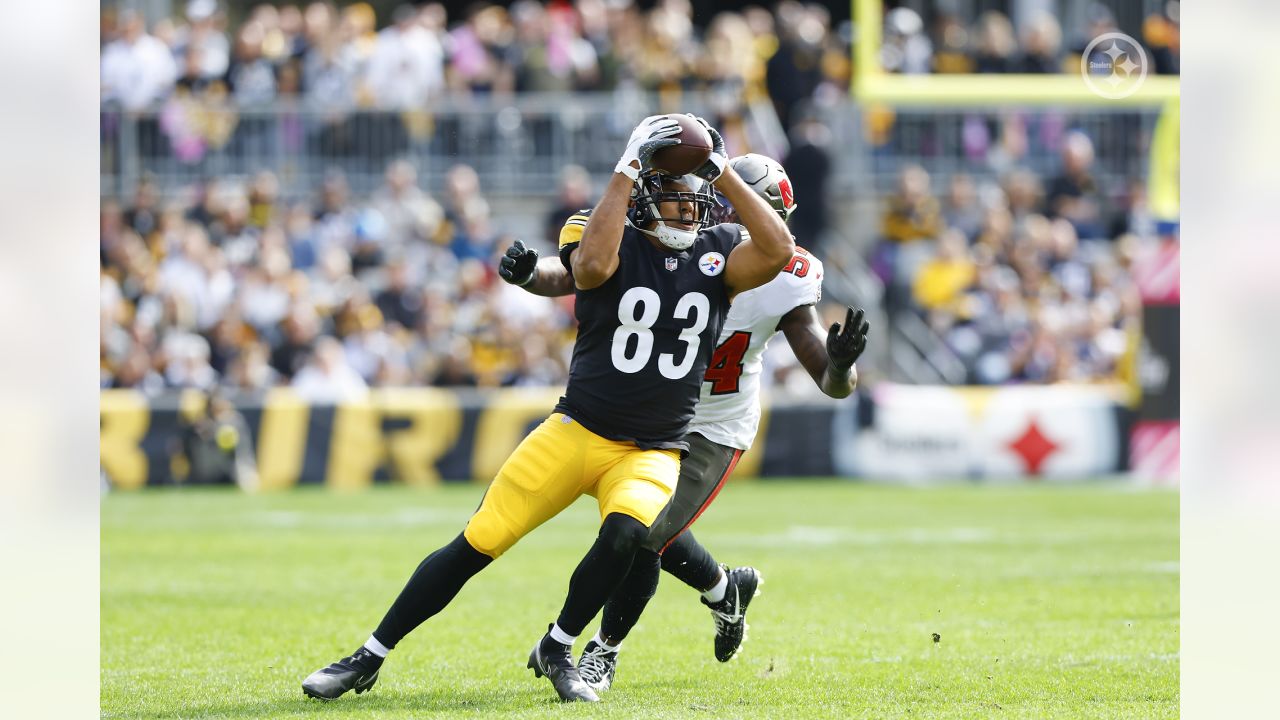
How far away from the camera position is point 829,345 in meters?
5.06

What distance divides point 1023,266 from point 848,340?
12.0m

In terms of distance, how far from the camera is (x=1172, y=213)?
1485 centimetres

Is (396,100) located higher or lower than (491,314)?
higher

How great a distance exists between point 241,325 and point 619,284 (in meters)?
10.5

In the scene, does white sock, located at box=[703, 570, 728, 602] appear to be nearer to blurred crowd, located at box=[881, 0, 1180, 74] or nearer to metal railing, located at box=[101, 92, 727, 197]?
blurred crowd, located at box=[881, 0, 1180, 74]

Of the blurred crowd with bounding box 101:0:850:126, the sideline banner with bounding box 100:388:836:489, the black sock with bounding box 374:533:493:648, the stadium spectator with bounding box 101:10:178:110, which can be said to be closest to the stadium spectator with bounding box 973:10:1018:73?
the blurred crowd with bounding box 101:0:850:126

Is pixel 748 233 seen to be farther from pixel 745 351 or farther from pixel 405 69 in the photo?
pixel 405 69

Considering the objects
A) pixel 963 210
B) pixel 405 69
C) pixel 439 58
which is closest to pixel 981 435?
pixel 963 210

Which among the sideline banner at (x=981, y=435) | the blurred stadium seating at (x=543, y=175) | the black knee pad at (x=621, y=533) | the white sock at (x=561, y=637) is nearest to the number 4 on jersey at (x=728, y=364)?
the black knee pad at (x=621, y=533)

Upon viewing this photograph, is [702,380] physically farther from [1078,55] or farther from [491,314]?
[1078,55]

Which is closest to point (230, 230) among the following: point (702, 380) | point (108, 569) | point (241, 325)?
point (241, 325)

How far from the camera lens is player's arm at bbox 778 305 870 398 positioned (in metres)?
4.99

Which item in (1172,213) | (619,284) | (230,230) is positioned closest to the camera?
(619,284)

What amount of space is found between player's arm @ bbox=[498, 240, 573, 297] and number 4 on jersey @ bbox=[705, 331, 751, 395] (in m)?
0.70
